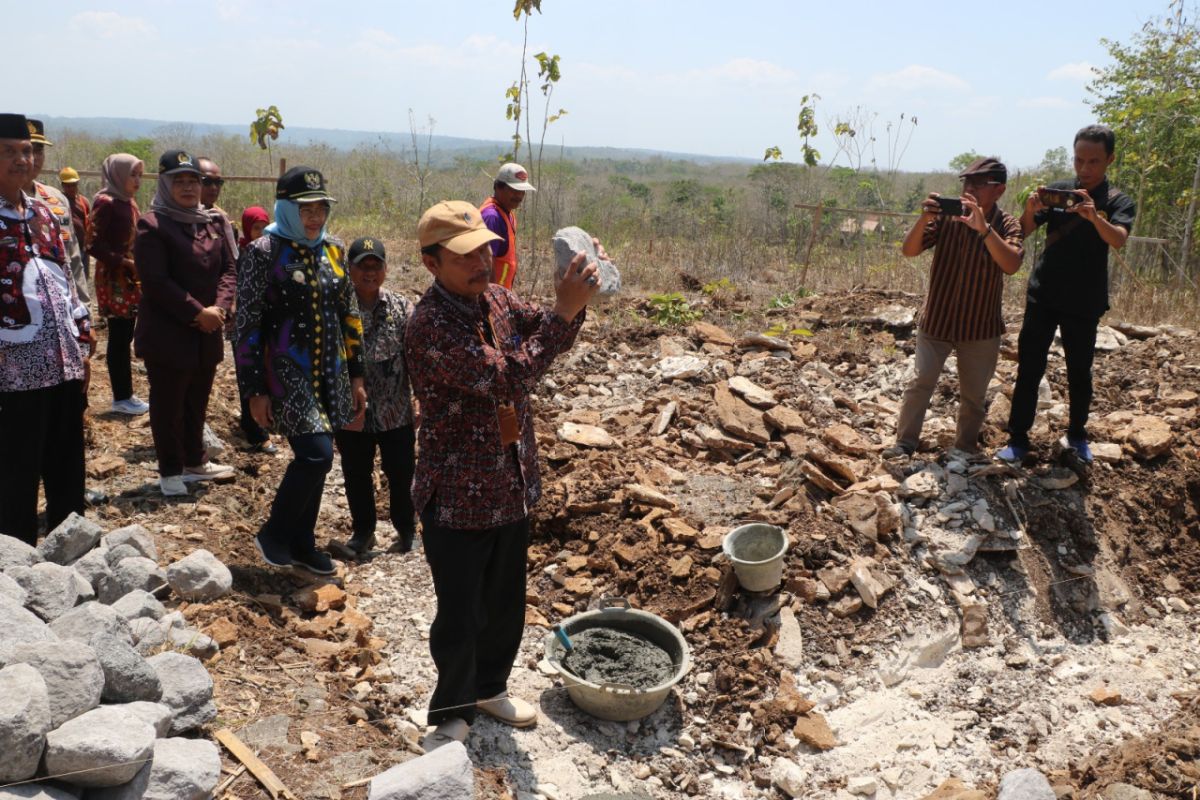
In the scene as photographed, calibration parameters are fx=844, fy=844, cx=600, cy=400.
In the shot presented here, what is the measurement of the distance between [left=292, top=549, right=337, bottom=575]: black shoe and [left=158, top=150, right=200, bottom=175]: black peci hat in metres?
2.05

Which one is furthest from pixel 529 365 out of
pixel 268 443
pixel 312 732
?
pixel 268 443

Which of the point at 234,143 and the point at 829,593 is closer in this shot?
the point at 829,593

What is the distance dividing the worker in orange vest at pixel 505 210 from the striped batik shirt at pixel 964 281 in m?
2.49

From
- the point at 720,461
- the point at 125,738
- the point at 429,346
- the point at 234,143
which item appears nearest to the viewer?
the point at 125,738

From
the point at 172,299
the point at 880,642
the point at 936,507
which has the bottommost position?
the point at 880,642

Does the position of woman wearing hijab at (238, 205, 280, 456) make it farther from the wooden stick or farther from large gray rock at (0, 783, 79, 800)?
large gray rock at (0, 783, 79, 800)

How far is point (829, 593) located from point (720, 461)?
1.37m

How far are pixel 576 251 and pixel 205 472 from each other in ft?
10.6

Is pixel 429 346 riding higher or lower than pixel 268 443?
higher

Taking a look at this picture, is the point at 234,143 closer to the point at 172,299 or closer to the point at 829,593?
the point at 172,299

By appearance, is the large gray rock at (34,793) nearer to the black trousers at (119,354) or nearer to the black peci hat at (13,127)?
the black peci hat at (13,127)

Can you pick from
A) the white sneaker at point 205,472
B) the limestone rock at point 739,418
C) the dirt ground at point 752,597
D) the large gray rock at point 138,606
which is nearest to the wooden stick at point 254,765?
the dirt ground at point 752,597

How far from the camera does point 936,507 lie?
15.5ft

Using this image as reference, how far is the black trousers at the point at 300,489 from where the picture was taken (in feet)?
12.3
